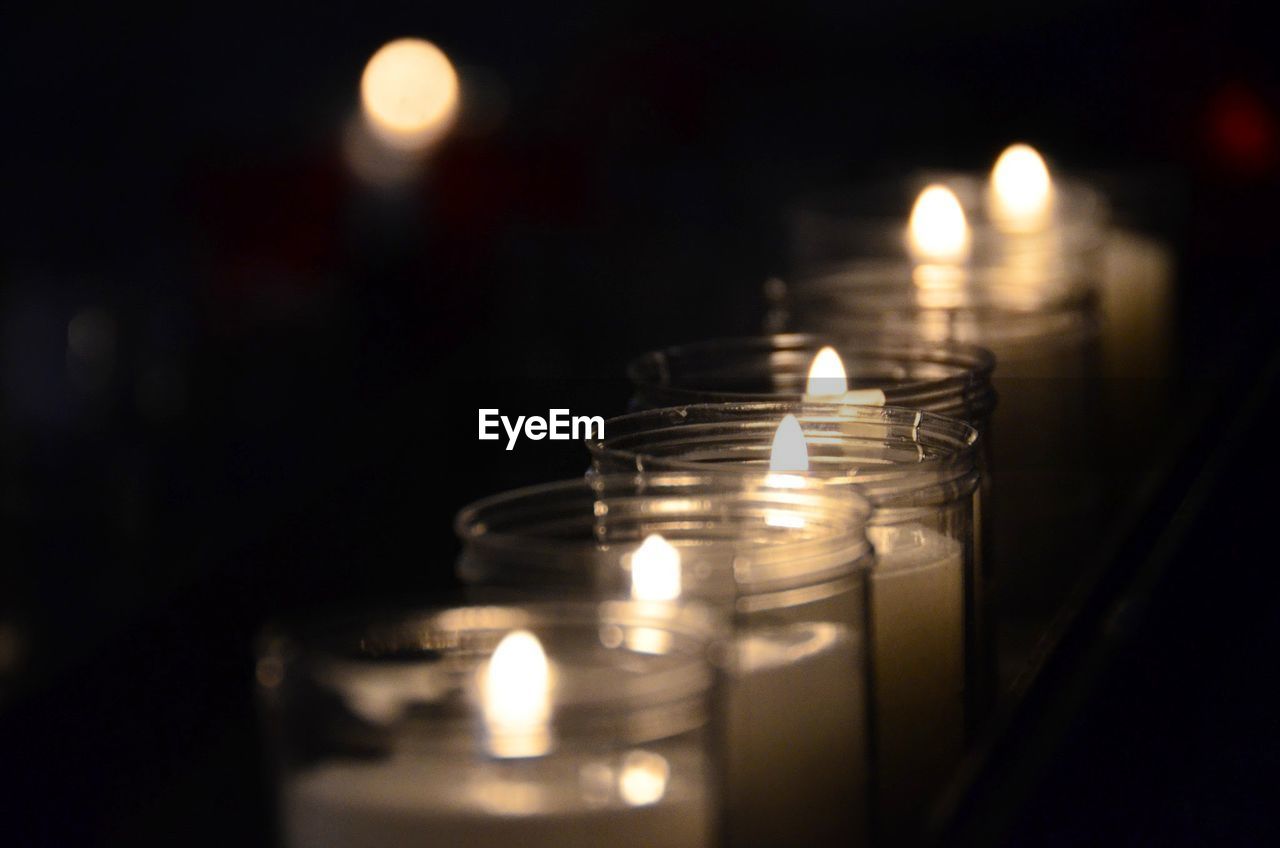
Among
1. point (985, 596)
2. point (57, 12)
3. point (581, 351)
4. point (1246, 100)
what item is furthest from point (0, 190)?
point (985, 596)

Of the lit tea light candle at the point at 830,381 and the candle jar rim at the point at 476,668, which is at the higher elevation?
the lit tea light candle at the point at 830,381

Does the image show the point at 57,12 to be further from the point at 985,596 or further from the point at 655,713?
the point at 655,713

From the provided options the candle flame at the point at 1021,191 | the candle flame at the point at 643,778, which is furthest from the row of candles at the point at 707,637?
the candle flame at the point at 1021,191

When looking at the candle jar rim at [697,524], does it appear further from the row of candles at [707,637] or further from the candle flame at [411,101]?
the candle flame at [411,101]

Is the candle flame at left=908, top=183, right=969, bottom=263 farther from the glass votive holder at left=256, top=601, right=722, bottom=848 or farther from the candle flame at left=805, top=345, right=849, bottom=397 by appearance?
the glass votive holder at left=256, top=601, right=722, bottom=848

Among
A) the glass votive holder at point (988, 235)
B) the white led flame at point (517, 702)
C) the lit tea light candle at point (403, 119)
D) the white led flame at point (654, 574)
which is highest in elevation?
the lit tea light candle at point (403, 119)

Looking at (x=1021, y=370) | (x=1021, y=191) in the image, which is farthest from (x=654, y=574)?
(x=1021, y=191)
